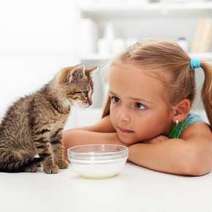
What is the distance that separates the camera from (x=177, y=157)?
2.68ft

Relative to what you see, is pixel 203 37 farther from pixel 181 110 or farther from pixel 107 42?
pixel 181 110

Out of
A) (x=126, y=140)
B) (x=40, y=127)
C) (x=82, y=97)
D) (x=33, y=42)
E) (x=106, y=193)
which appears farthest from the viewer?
(x=33, y=42)

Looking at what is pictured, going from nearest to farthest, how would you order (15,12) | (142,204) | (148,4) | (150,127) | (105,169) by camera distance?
(142,204) < (105,169) < (150,127) < (148,4) < (15,12)

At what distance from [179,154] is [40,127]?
281mm

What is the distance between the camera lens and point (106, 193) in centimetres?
62

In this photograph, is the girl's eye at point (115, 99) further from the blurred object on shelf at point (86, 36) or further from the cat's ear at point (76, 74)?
the blurred object on shelf at point (86, 36)

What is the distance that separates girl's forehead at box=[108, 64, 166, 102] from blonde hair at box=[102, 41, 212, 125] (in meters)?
0.02

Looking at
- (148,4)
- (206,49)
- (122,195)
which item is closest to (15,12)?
(148,4)

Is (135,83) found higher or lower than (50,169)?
higher

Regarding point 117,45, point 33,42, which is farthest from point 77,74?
point 33,42

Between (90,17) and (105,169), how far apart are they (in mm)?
1985

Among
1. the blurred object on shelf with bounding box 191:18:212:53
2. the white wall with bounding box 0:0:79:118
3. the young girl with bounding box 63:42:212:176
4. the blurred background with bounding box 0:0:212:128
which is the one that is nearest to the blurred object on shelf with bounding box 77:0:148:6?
the blurred background with bounding box 0:0:212:128

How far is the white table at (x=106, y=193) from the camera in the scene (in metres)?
0.55

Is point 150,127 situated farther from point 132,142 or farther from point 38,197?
point 38,197
